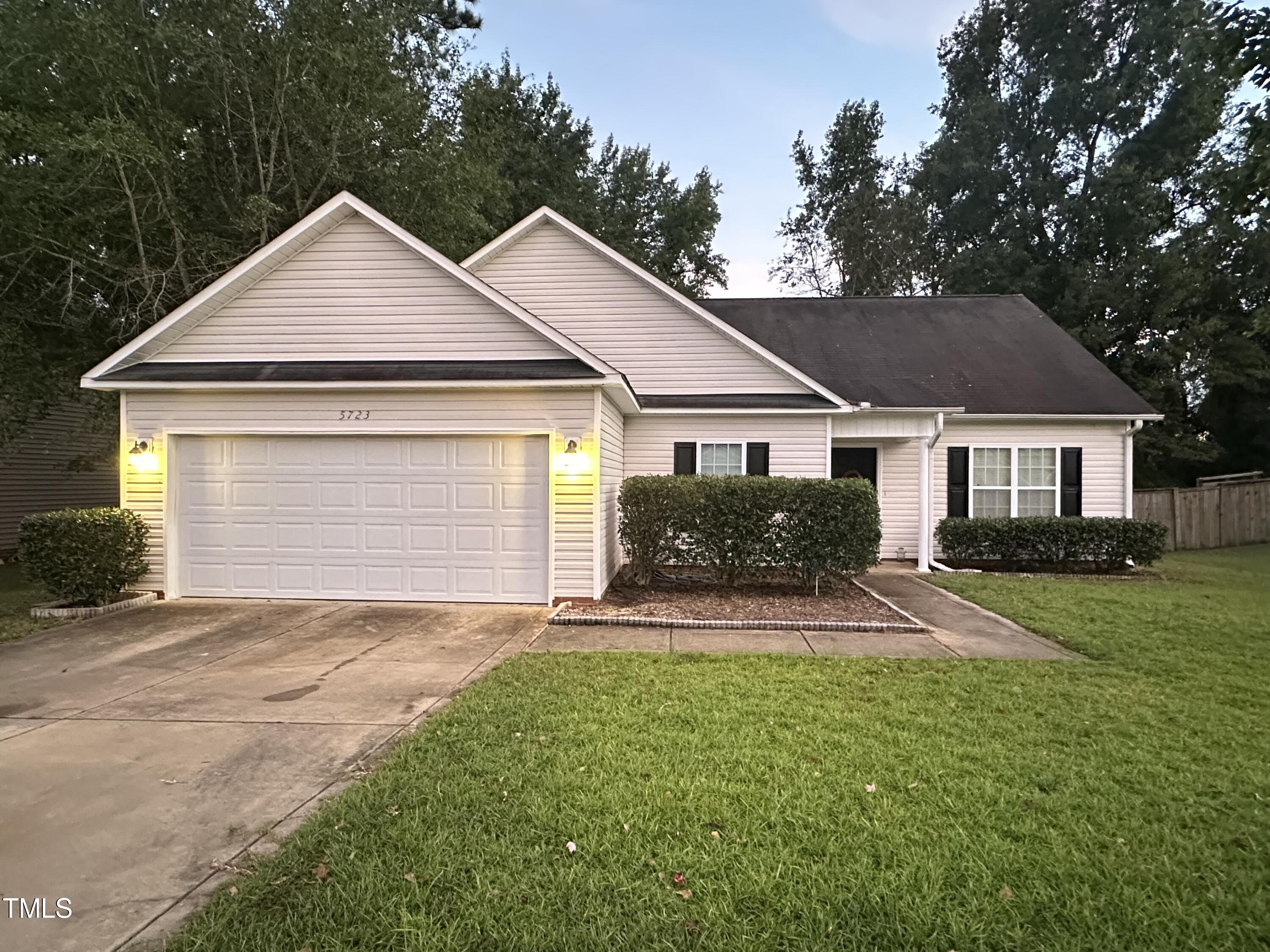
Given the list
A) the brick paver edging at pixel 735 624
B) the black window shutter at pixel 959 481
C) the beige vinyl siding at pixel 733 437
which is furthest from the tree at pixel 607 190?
the brick paver edging at pixel 735 624

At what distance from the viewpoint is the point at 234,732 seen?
168 inches

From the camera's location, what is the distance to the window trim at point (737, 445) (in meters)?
11.5

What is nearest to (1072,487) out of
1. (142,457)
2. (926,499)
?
(926,499)

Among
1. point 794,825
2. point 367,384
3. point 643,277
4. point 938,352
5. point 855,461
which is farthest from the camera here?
point 938,352

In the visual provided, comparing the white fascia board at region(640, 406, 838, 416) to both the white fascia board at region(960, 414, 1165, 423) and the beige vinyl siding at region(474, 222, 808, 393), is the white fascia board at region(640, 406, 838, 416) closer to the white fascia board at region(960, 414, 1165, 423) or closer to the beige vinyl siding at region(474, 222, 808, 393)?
the beige vinyl siding at region(474, 222, 808, 393)

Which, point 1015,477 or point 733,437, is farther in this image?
point 1015,477

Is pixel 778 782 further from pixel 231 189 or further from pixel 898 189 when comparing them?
pixel 898 189

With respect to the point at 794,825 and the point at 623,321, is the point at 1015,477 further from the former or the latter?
the point at 794,825

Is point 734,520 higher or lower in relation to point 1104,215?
lower

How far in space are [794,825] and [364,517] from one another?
23.6 ft

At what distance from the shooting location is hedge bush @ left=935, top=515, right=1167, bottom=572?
38.7 feet

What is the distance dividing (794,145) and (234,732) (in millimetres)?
36804

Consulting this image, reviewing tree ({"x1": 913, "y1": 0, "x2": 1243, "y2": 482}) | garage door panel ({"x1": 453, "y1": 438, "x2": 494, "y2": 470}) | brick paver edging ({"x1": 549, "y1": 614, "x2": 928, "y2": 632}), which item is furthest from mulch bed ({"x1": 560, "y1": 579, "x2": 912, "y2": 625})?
tree ({"x1": 913, "y1": 0, "x2": 1243, "y2": 482})

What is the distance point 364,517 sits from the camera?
342 inches
